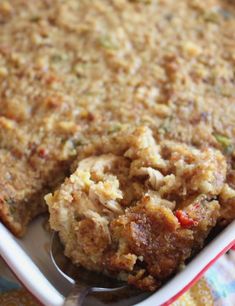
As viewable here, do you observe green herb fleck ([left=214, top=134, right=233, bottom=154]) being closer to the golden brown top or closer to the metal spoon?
the golden brown top

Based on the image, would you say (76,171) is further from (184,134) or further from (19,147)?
(184,134)

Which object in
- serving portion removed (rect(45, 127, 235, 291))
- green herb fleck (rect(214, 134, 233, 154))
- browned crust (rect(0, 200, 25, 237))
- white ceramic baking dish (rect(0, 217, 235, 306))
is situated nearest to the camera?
white ceramic baking dish (rect(0, 217, 235, 306))

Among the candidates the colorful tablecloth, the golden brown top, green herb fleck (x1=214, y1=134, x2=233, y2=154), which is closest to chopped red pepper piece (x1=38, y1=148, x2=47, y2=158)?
the golden brown top

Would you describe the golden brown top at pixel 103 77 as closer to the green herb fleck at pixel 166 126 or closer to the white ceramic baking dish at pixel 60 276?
the green herb fleck at pixel 166 126

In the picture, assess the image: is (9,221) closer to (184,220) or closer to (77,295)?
(77,295)

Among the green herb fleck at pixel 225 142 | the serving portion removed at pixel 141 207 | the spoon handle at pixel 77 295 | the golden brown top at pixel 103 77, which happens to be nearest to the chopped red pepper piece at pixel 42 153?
the golden brown top at pixel 103 77
